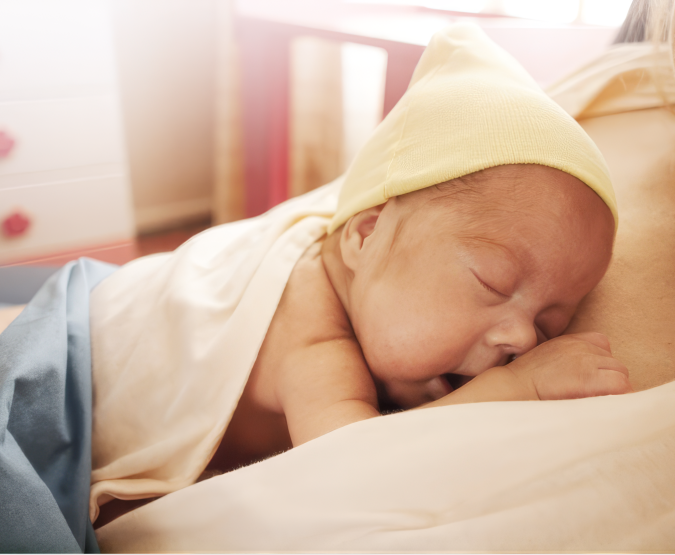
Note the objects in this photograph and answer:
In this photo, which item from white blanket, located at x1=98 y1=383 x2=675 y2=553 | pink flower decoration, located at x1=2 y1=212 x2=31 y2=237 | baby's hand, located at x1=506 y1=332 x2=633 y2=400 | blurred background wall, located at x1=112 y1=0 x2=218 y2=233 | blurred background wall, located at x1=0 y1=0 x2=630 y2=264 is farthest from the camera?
blurred background wall, located at x1=112 y1=0 x2=218 y2=233

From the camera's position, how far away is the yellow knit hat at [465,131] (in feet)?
1.95

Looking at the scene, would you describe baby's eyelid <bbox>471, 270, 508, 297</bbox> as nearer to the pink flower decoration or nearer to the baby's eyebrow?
the baby's eyebrow

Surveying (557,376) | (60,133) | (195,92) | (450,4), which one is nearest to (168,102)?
(195,92)

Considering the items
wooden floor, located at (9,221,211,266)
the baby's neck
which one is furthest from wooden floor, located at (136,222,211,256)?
the baby's neck

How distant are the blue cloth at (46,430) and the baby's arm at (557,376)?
1.44 feet

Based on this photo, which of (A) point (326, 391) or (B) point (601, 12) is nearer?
(A) point (326, 391)

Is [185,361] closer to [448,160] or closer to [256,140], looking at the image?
[448,160]

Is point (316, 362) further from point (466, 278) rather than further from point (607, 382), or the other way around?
point (607, 382)

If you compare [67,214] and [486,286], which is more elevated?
[486,286]

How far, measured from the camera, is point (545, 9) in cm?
139

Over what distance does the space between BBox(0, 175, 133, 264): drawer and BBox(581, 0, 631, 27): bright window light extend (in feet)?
4.29

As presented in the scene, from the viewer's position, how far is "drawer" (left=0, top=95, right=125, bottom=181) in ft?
4.22

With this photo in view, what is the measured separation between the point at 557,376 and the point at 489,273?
0.13m

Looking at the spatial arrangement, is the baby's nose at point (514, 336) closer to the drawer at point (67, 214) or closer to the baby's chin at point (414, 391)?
the baby's chin at point (414, 391)
